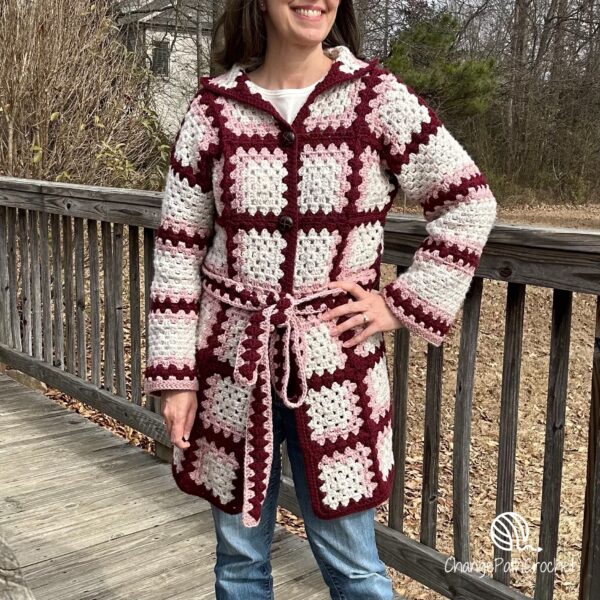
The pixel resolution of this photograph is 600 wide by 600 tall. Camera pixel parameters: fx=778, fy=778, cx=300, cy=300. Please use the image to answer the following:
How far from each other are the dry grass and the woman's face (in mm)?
1795

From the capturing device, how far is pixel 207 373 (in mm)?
1674

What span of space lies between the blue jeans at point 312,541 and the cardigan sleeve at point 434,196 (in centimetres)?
37

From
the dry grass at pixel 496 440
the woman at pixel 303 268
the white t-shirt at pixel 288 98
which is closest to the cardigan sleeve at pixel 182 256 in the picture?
the woman at pixel 303 268

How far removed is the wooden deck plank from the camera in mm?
2406

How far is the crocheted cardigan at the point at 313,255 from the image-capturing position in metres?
1.56

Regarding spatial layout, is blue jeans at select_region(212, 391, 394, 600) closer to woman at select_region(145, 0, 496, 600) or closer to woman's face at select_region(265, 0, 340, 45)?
woman at select_region(145, 0, 496, 600)

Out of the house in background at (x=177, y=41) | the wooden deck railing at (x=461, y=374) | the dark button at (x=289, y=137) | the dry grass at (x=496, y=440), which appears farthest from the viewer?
the house in background at (x=177, y=41)

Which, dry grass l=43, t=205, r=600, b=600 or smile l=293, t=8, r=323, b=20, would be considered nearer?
smile l=293, t=8, r=323, b=20

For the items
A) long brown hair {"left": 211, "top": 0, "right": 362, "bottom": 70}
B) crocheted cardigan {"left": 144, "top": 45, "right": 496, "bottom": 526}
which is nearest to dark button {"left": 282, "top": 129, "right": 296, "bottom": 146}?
crocheted cardigan {"left": 144, "top": 45, "right": 496, "bottom": 526}

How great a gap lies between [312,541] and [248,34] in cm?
110

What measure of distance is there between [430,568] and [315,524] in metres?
0.68

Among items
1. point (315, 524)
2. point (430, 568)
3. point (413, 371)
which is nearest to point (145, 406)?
point (430, 568)

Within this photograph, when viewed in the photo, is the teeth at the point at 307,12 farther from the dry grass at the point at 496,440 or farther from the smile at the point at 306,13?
the dry grass at the point at 496,440

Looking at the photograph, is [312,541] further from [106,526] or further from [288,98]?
[106,526]
